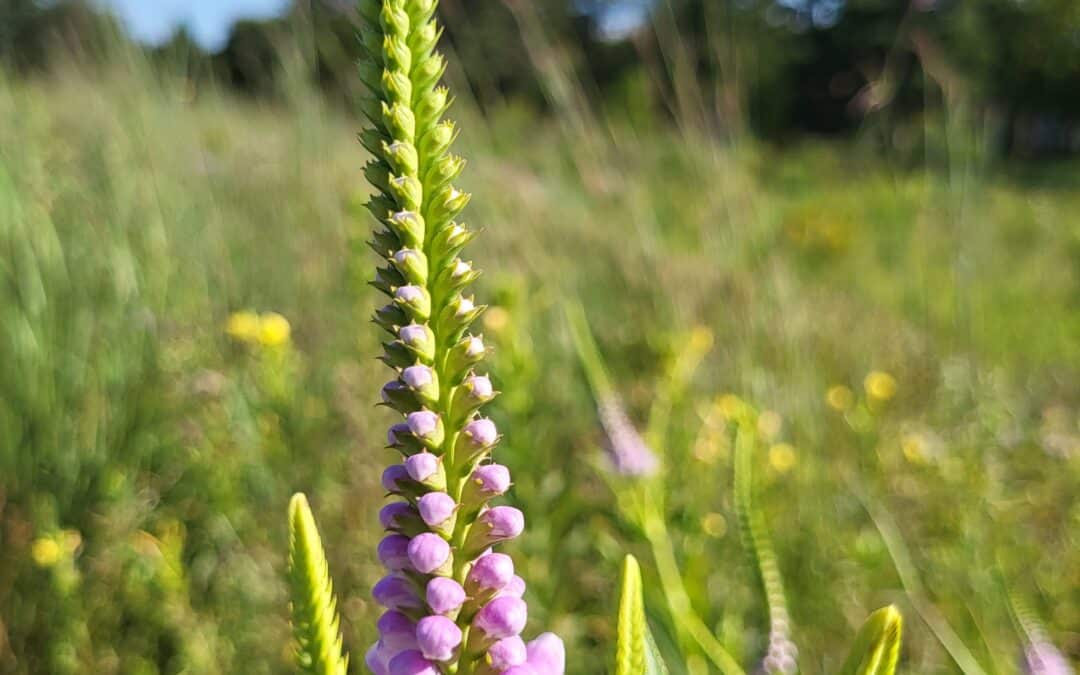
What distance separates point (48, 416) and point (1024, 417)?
132 inches

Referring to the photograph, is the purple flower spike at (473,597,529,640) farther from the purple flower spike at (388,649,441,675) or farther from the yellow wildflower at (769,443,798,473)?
the yellow wildflower at (769,443,798,473)

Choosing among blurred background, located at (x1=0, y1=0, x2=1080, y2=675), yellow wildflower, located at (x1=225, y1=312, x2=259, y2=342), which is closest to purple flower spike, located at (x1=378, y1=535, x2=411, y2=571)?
blurred background, located at (x1=0, y1=0, x2=1080, y2=675)

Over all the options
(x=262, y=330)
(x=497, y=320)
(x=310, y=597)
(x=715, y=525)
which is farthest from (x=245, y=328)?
(x=310, y=597)

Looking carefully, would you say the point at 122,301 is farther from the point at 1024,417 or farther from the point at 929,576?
the point at 1024,417

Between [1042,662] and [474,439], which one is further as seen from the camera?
[1042,662]

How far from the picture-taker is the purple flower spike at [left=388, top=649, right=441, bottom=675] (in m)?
0.53

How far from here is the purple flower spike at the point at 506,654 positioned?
0.55 meters

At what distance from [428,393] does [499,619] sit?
0.50ft

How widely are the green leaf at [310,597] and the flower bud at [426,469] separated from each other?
0.07m

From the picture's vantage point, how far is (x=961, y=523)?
224 centimetres

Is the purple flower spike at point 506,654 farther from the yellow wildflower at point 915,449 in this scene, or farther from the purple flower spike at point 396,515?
the yellow wildflower at point 915,449

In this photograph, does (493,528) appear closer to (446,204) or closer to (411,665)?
(411,665)

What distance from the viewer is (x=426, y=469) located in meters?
0.52

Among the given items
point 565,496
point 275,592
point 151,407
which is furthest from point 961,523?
point 151,407
